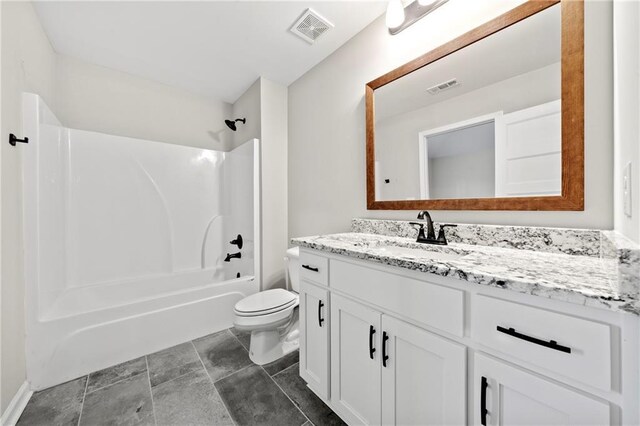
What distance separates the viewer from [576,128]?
92 cm

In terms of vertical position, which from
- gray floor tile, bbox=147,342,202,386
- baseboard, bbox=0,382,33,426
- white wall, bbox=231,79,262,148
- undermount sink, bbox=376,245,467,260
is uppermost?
white wall, bbox=231,79,262,148

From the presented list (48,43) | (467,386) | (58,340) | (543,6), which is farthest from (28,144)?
(543,6)

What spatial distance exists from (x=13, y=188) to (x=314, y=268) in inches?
70.4

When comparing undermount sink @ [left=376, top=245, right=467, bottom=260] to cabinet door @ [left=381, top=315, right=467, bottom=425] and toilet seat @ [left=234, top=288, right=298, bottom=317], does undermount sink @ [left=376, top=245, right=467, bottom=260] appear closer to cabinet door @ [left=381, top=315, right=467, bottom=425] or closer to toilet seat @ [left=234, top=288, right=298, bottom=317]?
cabinet door @ [left=381, top=315, right=467, bottom=425]

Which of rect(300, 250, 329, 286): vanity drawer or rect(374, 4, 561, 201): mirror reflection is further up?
rect(374, 4, 561, 201): mirror reflection

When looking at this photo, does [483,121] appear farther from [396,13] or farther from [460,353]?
[460,353]

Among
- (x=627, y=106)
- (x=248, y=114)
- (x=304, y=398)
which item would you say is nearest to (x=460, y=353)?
(x=627, y=106)

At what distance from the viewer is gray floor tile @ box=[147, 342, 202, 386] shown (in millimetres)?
1547

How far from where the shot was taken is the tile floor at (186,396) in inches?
48.6

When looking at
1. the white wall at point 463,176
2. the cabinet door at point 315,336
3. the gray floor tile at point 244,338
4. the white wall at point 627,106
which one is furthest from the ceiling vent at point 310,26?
the gray floor tile at point 244,338

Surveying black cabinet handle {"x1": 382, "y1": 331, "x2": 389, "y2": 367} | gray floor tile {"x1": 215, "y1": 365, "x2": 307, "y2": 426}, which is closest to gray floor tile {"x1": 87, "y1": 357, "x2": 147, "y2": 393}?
gray floor tile {"x1": 215, "y1": 365, "x2": 307, "y2": 426}

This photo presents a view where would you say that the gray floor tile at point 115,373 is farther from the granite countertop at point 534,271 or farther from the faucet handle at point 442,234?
the faucet handle at point 442,234

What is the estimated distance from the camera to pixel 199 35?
1.81m

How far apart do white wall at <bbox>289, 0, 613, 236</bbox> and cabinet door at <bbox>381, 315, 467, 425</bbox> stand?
0.71 m
